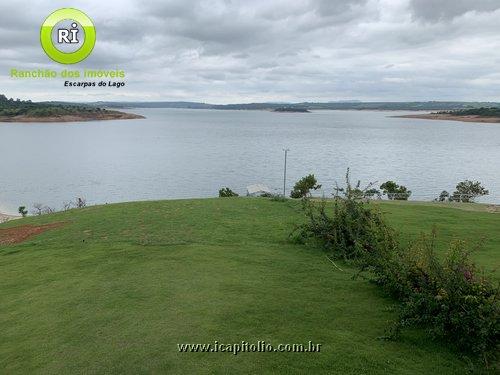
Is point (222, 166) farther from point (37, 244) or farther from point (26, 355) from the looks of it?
point (26, 355)

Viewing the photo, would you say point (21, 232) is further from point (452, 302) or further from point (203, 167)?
point (203, 167)

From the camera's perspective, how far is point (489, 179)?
216 ft

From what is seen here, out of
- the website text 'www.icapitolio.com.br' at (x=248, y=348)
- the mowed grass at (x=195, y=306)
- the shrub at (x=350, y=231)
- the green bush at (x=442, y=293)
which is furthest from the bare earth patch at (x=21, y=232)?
the green bush at (x=442, y=293)

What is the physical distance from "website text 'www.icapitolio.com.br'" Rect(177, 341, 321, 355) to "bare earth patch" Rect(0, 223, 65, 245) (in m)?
13.4

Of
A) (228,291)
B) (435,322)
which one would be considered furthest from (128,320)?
(435,322)

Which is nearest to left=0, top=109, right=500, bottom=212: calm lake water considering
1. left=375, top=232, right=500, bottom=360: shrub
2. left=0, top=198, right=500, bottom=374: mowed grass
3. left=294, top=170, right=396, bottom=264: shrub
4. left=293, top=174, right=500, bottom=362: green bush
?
left=0, top=198, right=500, bottom=374: mowed grass

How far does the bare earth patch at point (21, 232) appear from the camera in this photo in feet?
57.8

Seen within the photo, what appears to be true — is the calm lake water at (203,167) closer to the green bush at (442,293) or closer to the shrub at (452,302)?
the green bush at (442,293)

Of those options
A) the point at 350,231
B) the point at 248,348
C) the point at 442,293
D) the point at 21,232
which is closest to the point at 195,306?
the point at 248,348

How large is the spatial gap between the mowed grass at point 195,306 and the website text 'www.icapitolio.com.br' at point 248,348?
0.35ft

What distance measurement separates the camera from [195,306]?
8.32 m

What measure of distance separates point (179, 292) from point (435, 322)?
5.00m

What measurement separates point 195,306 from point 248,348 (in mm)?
1903

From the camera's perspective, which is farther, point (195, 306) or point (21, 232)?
point (21, 232)
